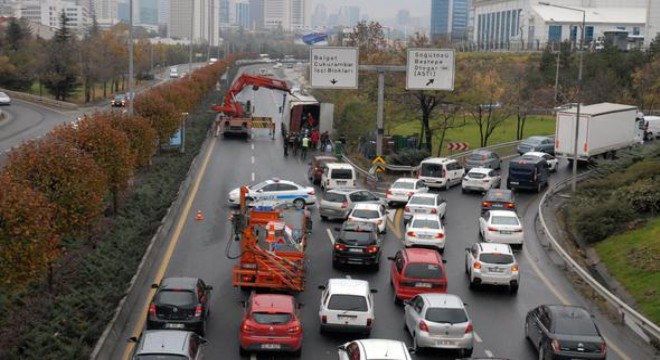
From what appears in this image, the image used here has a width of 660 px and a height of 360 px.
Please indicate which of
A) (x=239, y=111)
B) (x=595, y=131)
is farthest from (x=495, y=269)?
(x=239, y=111)

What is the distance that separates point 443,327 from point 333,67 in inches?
1118

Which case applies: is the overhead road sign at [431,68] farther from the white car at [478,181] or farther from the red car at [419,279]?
the red car at [419,279]

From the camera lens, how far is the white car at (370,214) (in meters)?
33.0

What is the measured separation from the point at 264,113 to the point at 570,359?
7599cm

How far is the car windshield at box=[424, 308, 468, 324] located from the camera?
784 inches

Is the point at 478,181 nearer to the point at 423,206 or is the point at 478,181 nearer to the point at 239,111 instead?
the point at 423,206

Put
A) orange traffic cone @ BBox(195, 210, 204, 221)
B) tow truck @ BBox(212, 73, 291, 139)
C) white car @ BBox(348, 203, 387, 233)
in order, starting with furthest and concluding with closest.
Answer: tow truck @ BBox(212, 73, 291, 139) < orange traffic cone @ BBox(195, 210, 204, 221) < white car @ BBox(348, 203, 387, 233)

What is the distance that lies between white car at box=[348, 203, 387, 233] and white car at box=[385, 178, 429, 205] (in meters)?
5.72

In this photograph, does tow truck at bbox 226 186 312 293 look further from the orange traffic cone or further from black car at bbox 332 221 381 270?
the orange traffic cone

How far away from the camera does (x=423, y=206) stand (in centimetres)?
3594

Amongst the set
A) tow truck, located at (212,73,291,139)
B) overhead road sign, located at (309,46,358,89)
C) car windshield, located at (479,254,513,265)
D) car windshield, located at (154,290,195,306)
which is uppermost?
overhead road sign, located at (309,46,358,89)

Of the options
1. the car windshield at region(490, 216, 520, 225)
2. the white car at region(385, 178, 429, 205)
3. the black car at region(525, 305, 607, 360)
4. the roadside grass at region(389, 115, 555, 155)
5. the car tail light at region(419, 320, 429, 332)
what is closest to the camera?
the black car at region(525, 305, 607, 360)

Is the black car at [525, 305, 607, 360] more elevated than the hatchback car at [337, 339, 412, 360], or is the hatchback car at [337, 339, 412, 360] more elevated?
the hatchback car at [337, 339, 412, 360]

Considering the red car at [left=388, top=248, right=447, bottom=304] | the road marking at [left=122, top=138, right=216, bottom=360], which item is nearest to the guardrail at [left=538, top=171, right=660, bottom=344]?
the red car at [left=388, top=248, right=447, bottom=304]
